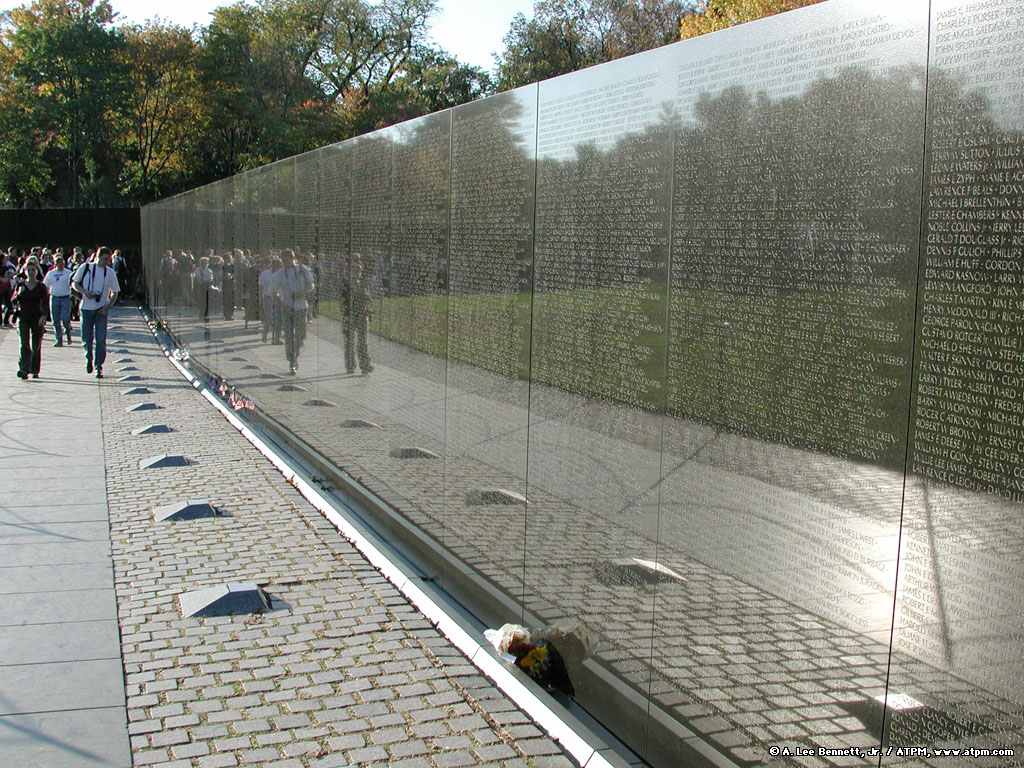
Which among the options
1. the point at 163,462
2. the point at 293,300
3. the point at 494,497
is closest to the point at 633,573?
the point at 494,497

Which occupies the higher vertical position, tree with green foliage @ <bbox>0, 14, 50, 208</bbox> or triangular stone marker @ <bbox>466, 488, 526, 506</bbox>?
tree with green foliage @ <bbox>0, 14, 50, 208</bbox>

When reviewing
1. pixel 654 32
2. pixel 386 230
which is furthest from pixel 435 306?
pixel 654 32

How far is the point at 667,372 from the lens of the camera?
4.25m

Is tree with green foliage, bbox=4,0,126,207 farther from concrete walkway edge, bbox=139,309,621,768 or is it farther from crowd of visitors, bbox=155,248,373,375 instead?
concrete walkway edge, bbox=139,309,621,768

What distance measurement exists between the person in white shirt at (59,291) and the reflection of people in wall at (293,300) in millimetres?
11297

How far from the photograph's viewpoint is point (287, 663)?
539 centimetres

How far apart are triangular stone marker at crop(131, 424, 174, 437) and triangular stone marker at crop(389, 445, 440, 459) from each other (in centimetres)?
596

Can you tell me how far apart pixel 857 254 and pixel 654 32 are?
51294 millimetres

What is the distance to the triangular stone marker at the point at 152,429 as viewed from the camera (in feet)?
41.9

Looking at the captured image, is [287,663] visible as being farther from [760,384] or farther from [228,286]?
[228,286]

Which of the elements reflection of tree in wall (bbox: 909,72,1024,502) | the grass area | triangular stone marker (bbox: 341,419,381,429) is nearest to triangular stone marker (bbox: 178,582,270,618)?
the grass area

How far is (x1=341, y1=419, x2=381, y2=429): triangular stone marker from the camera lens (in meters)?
8.62

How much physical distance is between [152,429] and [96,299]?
610cm

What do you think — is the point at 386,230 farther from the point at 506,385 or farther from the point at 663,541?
the point at 663,541
